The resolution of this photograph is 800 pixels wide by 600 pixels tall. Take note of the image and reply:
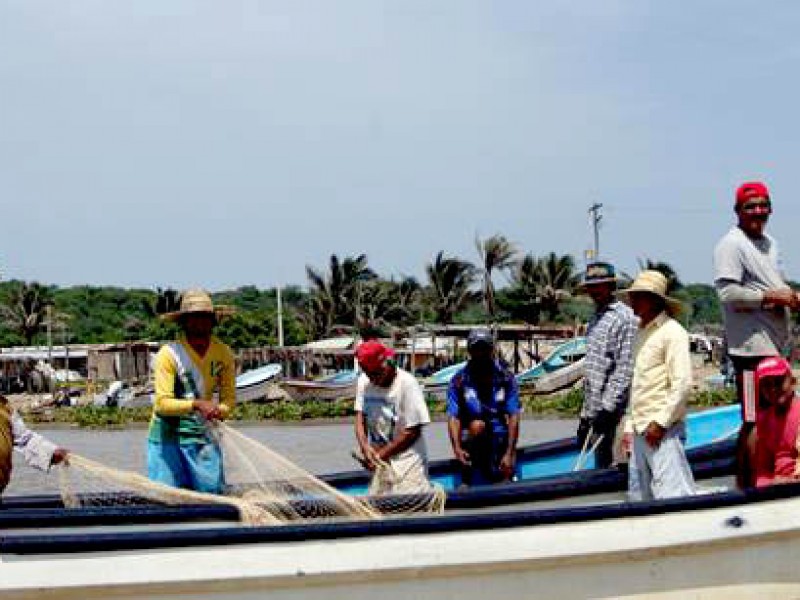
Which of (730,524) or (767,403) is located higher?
(767,403)

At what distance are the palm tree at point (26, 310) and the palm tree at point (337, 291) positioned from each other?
16546 mm

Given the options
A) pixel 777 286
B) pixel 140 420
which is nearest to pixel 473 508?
pixel 777 286

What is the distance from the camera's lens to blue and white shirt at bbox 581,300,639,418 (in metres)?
6.40

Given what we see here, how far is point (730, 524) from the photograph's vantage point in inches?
195

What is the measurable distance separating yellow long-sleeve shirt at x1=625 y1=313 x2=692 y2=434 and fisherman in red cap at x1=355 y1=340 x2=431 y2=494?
139 centimetres

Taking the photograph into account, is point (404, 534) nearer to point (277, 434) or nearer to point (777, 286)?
point (777, 286)

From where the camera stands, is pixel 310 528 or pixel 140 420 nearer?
pixel 310 528

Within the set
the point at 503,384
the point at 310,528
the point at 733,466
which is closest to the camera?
the point at 310,528

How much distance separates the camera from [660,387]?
5262 mm

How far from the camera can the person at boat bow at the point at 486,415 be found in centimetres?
685

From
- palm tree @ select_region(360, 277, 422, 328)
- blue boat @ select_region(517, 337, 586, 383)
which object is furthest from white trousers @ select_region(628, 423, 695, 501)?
palm tree @ select_region(360, 277, 422, 328)

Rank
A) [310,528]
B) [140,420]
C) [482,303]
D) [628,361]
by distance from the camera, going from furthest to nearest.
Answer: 1. [482,303]
2. [140,420]
3. [628,361]
4. [310,528]

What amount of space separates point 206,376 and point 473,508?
66.2 inches

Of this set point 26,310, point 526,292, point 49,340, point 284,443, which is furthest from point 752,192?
point 26,310
